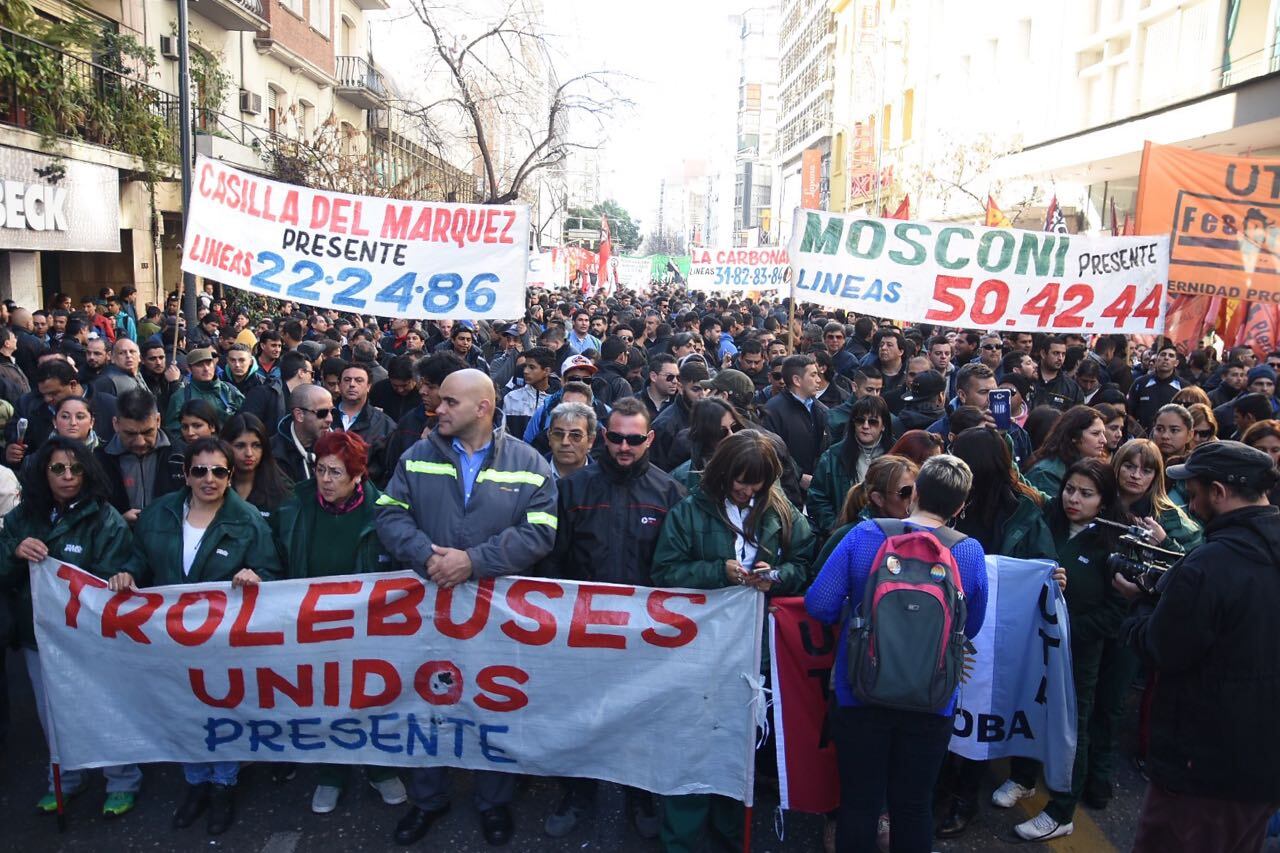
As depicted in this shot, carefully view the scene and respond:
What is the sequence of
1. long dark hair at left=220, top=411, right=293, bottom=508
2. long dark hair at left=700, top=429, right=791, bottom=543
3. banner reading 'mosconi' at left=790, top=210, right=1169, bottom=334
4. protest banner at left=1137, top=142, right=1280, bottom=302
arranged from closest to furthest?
long dark hair at left=700, top=429, right=791, bottom=543 → long dark hair at left=220, top=411, right=293, bottom=508 → banner reading 'mosconi' at left=790, top=210, right=1169, bottom=334 → protest banner at left=1137, top=142, right=1280, bottom=302

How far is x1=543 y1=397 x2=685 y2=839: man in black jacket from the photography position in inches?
161

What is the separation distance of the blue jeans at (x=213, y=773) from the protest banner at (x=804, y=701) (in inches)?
91.1

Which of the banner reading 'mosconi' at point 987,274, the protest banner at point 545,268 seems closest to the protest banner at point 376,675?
the banner reading 'mosconi' at point 987,274

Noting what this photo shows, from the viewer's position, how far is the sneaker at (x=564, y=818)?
159 inches

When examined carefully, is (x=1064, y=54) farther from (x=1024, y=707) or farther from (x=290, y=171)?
(x=1024, y=707)

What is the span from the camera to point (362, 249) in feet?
23.3

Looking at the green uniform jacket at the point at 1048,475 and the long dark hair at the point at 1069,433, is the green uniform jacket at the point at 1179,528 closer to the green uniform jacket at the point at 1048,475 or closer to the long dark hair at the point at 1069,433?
the green uniform jacket at the point at 1048,475

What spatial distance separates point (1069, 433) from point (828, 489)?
1285 millimetres

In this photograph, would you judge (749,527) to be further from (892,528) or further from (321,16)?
(321,16)

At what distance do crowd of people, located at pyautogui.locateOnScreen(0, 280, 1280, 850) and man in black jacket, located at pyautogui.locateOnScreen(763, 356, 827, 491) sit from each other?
2 cm

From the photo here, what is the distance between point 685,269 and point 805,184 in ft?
25.3

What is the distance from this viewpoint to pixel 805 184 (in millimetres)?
42938

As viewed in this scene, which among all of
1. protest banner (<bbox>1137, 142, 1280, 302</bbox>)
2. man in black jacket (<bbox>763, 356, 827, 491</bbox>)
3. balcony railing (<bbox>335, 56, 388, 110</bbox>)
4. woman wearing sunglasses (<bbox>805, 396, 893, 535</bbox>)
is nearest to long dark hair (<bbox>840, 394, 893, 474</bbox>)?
woman wearing sunglasses (<bbox>805, 396, 893, 535</bbox>)

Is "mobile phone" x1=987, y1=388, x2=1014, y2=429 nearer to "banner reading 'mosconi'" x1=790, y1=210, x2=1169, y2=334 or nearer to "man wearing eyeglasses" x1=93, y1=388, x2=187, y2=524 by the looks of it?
"banner reading 'mosconi'" x1=790, y1=210, x2=1169, y2=334
